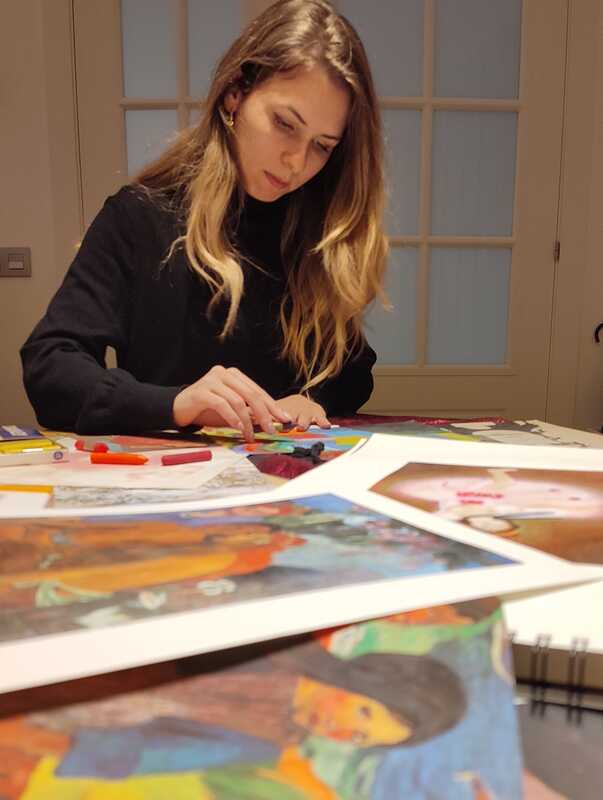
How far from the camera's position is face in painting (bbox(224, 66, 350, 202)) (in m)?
0.96

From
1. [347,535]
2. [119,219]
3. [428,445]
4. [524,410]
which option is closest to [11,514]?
[347,535]

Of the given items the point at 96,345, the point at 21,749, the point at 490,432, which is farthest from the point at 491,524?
the point at 96,345

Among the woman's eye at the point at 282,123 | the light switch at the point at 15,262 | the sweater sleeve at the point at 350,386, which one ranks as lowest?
the sweater sleeve at the point at 350,386

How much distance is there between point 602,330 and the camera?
1.88 metres

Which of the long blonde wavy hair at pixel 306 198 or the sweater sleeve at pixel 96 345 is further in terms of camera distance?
the long blonde wavy hair at pixel 306 198

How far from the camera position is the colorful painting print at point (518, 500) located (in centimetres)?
39

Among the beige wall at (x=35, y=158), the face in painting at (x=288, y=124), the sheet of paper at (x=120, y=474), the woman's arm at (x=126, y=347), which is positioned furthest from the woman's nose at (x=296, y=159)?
the beige wall at (x=35, y=158)

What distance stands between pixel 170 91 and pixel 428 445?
1.47 meters

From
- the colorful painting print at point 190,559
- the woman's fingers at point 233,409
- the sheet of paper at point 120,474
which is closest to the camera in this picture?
the colorful painting print at point 190,559

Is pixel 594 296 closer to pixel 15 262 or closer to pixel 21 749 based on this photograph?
pixel 15 262

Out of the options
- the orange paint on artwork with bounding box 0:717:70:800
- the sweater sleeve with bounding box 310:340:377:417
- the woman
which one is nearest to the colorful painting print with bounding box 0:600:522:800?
the orange paint on artwork with bounding box 0:717:70:800

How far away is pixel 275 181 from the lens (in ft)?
3.50

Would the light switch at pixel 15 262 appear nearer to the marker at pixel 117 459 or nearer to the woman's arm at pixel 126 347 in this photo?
the woman's arm at pixel 126 347

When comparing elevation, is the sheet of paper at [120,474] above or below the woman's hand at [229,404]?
below
